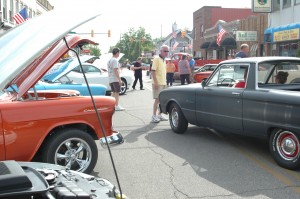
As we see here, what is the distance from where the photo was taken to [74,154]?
5016 mm

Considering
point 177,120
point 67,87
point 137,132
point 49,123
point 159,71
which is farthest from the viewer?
point 159,71

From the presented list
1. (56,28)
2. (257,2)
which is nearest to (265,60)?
(56,28)

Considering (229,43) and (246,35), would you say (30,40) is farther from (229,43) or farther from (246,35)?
(229,43)

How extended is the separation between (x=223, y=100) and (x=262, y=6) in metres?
19.7

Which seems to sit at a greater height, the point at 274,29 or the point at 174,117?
the point at 274,29

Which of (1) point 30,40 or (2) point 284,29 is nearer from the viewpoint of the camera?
(1) point 30,40

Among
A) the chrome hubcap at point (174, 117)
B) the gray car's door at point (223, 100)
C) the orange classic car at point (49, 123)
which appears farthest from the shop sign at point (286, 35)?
the orange classic car at point (49, 123)

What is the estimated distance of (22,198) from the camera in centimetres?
225

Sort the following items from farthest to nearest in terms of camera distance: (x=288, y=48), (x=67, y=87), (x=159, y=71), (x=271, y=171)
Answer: (x=288, y=48)
(x=159, y=71)
(x=67, y=87)
(x=271, y=171)

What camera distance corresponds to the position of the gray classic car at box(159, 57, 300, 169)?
5.38 m

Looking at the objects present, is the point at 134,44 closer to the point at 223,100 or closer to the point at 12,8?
the point at 12,8

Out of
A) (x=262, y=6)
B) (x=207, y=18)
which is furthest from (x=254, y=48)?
(x=207, y=18)

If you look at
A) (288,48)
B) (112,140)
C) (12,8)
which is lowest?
(112,140)

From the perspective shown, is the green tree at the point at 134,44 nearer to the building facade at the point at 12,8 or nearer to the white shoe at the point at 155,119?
the building facade at the point at 12,8
